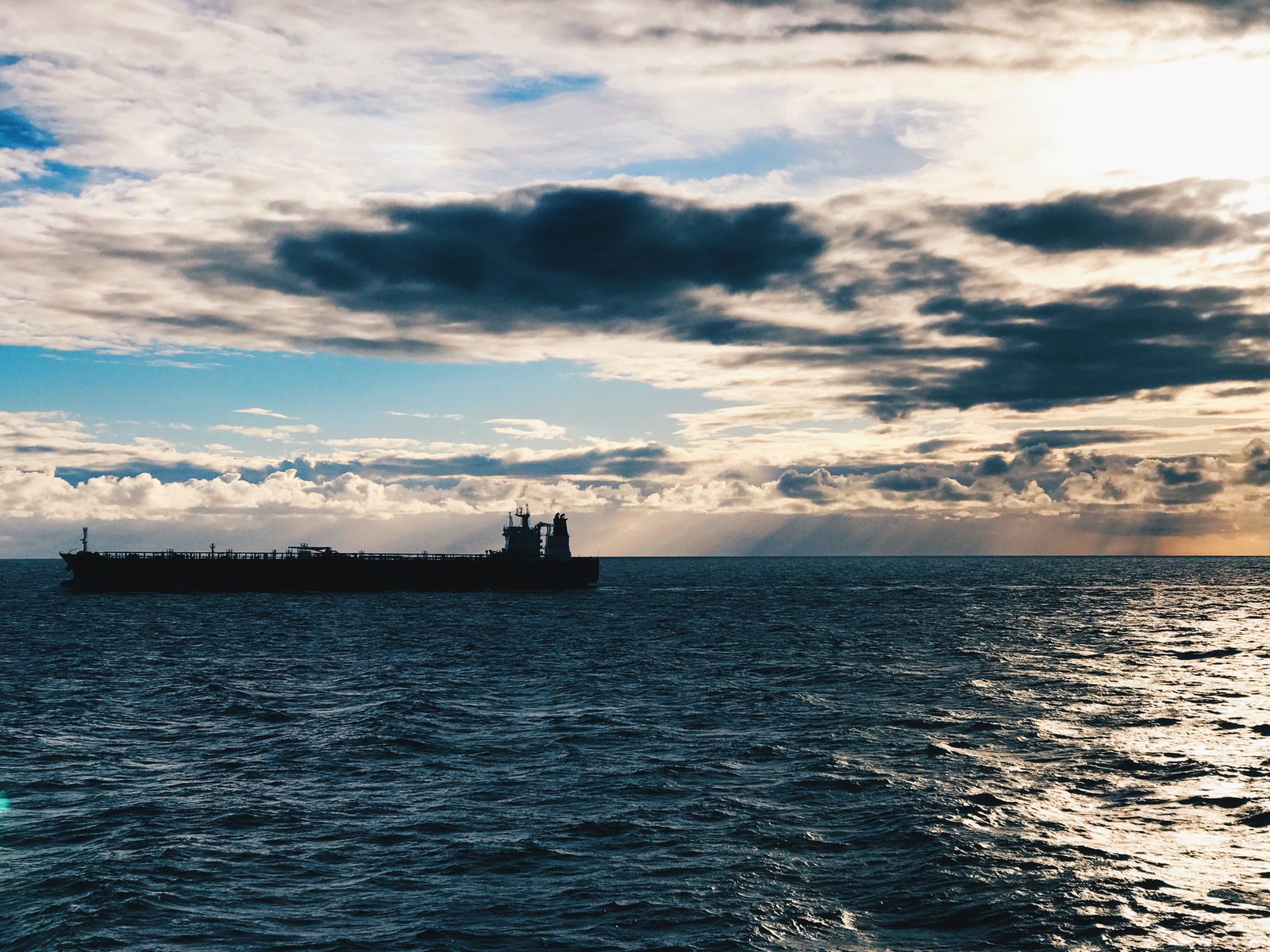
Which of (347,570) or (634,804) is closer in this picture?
(634,804)

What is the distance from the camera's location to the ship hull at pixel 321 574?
129125 millimetres

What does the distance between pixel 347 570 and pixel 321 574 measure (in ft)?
11.0

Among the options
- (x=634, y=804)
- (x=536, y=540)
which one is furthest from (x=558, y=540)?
(x=634, y=804)

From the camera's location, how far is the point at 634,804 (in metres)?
24.8

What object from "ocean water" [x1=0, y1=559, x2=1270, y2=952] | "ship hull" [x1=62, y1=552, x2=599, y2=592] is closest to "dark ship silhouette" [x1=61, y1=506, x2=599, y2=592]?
"ship hull" [x1=62, y1=552, x2=599, y2=592]

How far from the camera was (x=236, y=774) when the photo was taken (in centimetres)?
2827

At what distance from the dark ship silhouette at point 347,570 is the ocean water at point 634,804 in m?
75.1

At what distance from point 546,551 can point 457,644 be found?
70070mm

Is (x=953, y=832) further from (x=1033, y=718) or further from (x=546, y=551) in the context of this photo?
(x=546, y=551)

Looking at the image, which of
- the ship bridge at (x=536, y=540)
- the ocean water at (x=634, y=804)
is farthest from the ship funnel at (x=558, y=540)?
the ocean water at (x=634, y=804)

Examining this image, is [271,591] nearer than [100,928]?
No

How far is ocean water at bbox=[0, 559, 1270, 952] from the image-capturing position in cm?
1748

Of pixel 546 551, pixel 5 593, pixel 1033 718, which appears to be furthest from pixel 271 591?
pixel 1033 718

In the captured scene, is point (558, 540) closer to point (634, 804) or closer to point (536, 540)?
point (536, 540)
